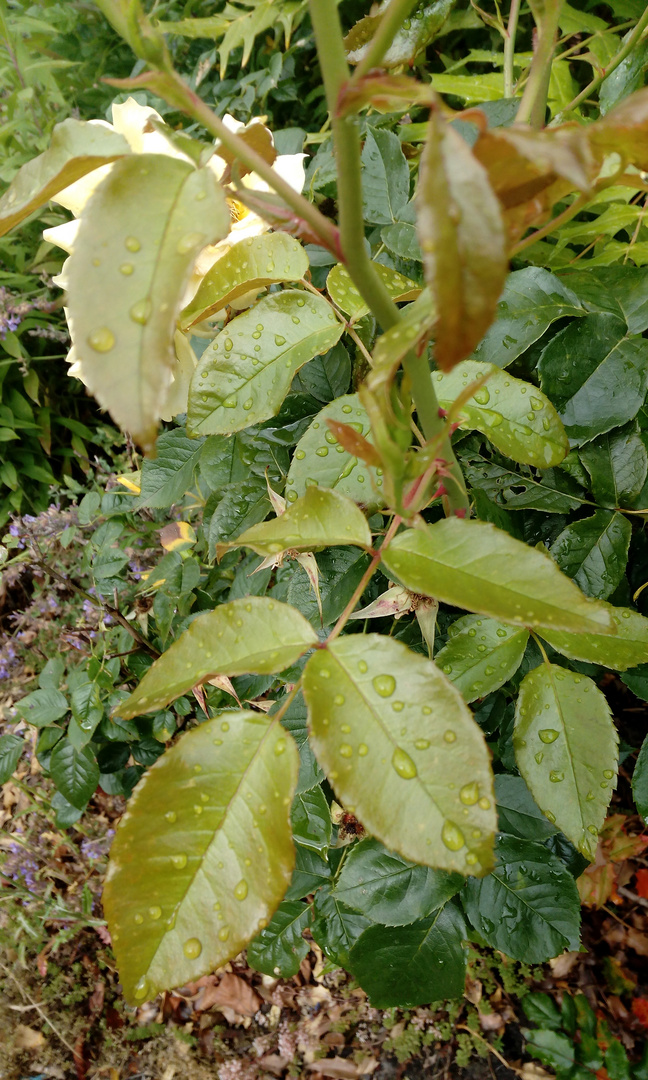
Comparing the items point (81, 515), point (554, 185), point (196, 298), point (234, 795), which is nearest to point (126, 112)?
point (196, 298)

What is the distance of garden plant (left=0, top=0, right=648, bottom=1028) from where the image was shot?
0.26m

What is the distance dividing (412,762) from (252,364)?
0.38 metres

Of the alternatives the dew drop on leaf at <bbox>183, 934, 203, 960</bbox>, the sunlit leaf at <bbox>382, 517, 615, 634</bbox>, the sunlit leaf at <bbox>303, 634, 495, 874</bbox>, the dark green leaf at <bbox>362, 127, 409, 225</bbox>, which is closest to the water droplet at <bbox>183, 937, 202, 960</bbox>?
the dew drop on leaf at <bbox>183, 934, 203, 960</bbox>

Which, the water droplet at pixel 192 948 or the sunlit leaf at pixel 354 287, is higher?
the sunlit leaf at pixel 354 287

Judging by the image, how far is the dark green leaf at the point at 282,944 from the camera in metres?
1.03

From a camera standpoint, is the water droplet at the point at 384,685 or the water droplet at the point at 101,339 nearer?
the water droplet at the point at 101,339

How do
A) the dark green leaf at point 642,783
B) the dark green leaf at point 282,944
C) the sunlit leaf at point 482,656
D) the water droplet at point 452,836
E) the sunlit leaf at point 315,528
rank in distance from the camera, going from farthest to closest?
the dark green leaf at point 282,944 → the dark green leaf at point 642,783 → the sunlit leaf at point 482,656 → the sunlit leaf at point 315,528 → the water droplet at point 452,836

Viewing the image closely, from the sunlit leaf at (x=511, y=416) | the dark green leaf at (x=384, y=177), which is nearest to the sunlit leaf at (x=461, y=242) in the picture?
the sunlit leaf at (x=511, y=416)

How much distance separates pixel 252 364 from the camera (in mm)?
577

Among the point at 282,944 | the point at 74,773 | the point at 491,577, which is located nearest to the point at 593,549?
the point at 491,577

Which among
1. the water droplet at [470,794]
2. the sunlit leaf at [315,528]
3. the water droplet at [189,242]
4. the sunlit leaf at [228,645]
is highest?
the water droplet at [189,242]

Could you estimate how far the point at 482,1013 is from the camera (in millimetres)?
1475

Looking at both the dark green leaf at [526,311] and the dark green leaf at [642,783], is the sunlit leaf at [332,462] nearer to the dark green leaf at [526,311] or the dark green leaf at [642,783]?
the dark green leaf at [526,311]

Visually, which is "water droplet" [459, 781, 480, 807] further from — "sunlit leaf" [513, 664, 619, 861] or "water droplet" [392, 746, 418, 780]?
"sunlit leaf" [513, 664, 619, 861]
